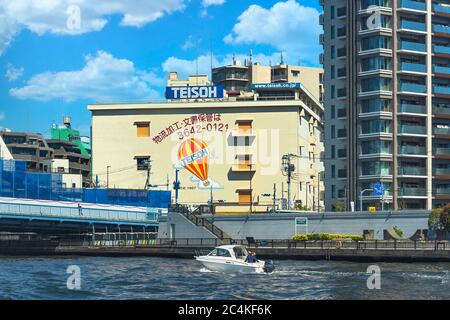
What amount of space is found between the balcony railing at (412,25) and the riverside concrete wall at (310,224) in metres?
33.9

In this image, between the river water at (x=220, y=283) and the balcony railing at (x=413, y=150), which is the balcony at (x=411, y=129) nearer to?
the balcony railing at (x=413, y=150)

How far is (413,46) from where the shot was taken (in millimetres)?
118438

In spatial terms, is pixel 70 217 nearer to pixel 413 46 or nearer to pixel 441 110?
pixel 413 46

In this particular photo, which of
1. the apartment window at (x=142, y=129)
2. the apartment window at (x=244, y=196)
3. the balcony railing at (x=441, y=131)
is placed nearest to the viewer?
the balcony railing at (x=441, y=131)

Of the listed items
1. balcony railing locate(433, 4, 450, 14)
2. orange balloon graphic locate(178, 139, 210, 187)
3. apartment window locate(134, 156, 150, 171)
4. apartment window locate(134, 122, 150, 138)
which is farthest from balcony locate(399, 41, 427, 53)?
apartment window locate(134, 156, 150, 171)

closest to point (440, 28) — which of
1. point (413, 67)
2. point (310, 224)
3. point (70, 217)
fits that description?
point (413, 67)

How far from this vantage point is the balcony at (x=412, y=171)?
11656 centimetres

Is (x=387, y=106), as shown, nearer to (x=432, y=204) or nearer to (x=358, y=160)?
(x=358, y=160)

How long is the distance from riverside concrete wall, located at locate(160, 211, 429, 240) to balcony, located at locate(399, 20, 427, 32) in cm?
3382

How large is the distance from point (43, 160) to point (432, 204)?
95375mm

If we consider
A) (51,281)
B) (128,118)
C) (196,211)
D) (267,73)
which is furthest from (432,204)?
(267,73)

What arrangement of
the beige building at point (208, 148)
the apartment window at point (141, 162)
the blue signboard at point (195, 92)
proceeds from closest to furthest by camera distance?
the beige building at point (208, 148), the apartment window at point (141, 162), the blue signboard at point (195, 92)

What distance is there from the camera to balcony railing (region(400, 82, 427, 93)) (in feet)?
387

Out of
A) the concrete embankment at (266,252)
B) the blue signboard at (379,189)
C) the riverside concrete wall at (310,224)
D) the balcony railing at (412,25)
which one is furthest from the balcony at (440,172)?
the concrete embankment at (266,252)
